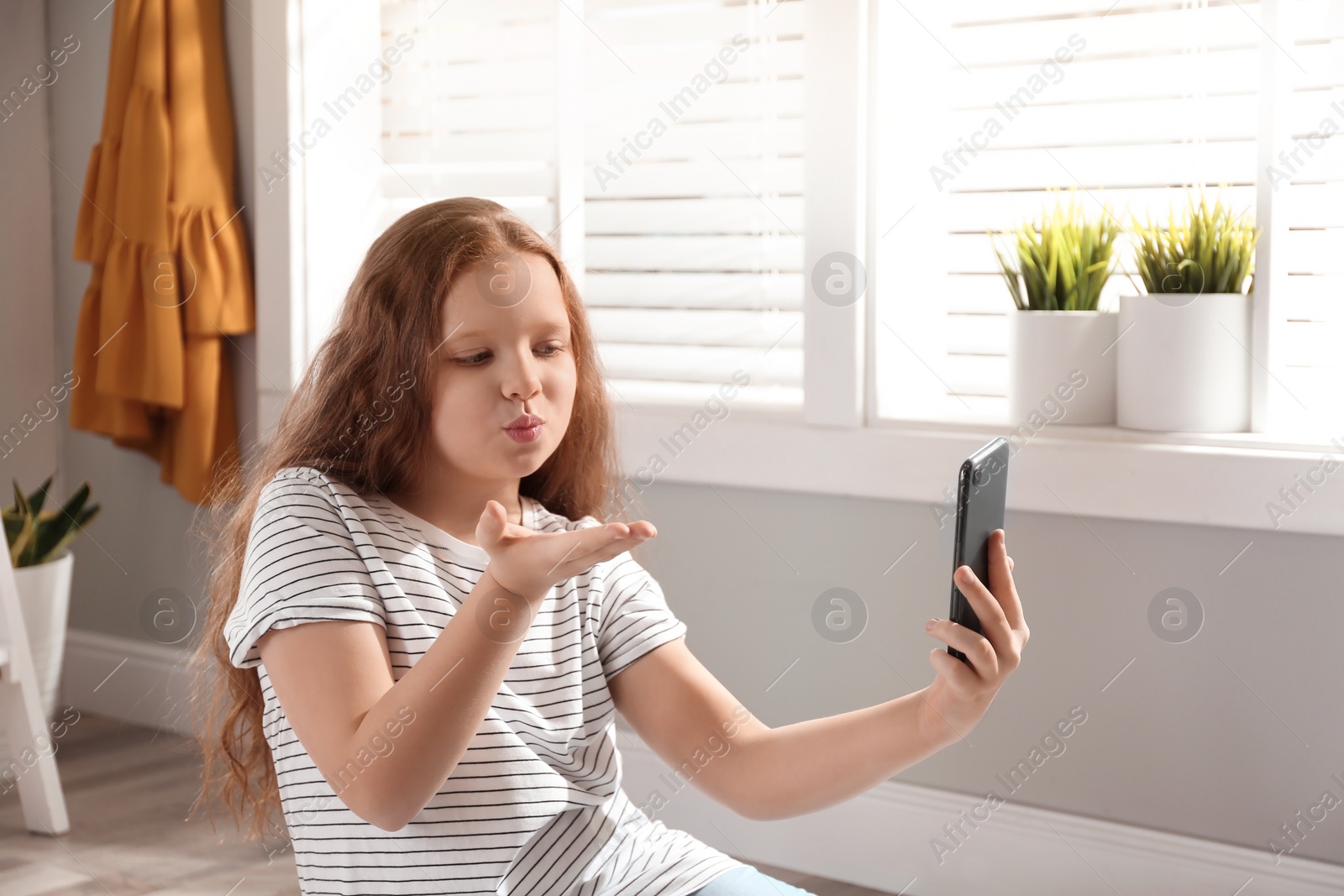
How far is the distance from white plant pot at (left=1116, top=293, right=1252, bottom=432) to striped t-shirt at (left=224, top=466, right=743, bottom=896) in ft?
3.24

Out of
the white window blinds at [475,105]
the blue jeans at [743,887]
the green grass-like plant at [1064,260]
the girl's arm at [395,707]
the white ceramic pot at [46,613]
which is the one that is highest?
the white window blinds at [475,105]

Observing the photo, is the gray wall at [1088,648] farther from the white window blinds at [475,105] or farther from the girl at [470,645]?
the girl at [470,645]

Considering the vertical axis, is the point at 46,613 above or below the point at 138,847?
above

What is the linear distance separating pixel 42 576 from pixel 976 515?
2009 millimetres

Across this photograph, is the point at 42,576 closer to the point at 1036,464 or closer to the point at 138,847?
the point at 138,847

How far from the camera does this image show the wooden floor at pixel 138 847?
6.55 feet

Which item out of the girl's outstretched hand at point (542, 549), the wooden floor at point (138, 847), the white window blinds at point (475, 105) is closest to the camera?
the girl's outstretched hand at point (542, 549)

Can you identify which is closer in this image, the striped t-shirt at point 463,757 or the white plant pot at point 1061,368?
the striped t-shirt at point 463,757

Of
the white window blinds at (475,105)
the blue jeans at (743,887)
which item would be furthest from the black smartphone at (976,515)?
the white window blinds at (475,105)

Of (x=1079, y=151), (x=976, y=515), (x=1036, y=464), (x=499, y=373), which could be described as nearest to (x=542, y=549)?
(x=499, y=373)

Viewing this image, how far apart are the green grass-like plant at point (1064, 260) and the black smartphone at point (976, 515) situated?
82cm

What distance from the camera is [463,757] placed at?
3.38 ft

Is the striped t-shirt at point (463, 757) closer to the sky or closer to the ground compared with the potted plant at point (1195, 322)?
closer to the ground

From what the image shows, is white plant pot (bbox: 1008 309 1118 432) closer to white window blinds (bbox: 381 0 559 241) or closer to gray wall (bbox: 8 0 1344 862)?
gray wall (bbox: 8 0 1344 862)
